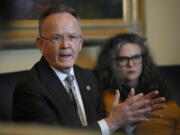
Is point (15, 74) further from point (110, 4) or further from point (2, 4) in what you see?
point (2, 4)

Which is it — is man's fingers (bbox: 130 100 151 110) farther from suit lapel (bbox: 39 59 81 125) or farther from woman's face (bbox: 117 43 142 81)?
woman's face (bbox: 117 43 142 81)

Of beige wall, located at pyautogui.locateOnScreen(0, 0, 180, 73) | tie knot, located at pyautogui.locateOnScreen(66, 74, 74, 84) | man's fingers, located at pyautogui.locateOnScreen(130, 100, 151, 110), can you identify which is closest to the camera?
man's fingers, located at pyautogui.locateOnScreen(130, 100, 151, 110)

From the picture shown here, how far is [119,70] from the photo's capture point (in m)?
0.96

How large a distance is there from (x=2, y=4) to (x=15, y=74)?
612mm

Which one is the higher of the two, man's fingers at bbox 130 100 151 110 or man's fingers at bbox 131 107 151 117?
man's fingers at bbox 130 100 151 110

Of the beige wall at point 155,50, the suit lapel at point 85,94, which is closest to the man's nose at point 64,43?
the suit lapel at point 85,94

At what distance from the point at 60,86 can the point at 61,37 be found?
0.31 ft

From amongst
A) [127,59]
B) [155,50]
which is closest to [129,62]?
[127,59]

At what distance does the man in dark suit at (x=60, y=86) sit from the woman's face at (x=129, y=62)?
0.78 feet

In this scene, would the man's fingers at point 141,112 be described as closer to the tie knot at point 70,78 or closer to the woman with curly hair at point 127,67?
the tie knot at point 70,78

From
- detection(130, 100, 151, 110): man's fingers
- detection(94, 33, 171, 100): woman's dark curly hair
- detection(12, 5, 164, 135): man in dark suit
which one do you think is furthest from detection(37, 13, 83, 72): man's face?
Result: detection(94, 33, 171, 100): woman's dark curly hair

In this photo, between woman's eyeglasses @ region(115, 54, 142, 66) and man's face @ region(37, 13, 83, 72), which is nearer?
man's face @ region(37, 13, 83, 72)

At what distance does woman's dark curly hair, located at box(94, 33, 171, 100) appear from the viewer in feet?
3.05

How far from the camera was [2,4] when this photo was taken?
280 mm
